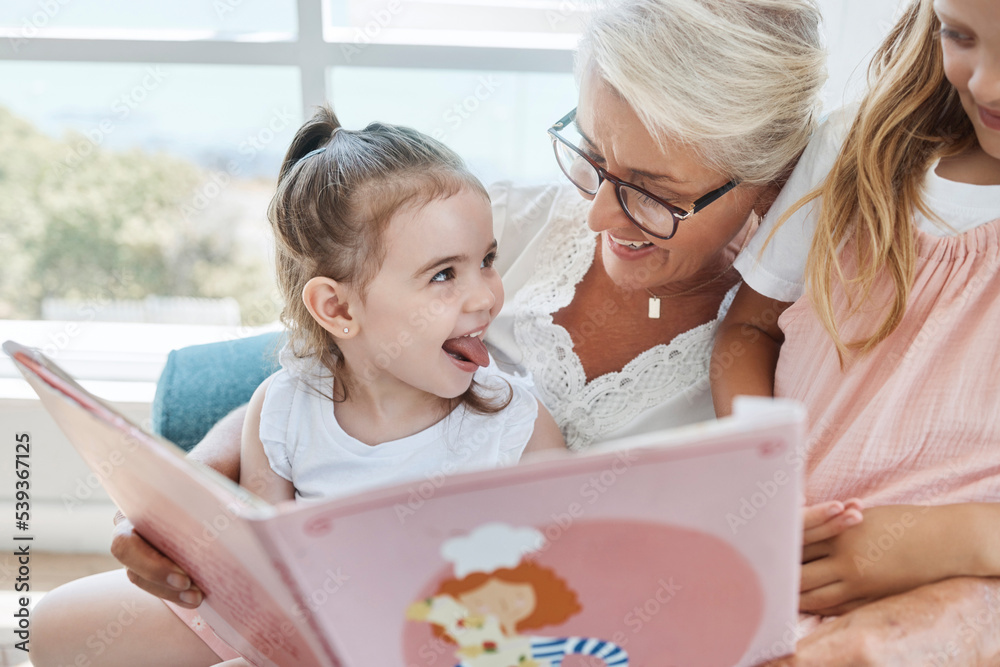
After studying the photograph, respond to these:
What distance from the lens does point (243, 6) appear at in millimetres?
1918

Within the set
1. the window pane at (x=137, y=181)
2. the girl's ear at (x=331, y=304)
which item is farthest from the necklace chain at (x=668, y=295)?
the window pane at (x=137, y=181)

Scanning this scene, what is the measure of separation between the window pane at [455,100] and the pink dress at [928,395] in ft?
3.43

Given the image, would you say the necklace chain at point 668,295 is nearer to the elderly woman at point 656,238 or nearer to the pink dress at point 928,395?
the elderly woman at point 656,238

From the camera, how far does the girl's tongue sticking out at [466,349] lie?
1.19 meters

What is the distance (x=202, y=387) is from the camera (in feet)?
4.99

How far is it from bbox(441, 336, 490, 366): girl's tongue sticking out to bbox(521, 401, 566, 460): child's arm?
0.47ft

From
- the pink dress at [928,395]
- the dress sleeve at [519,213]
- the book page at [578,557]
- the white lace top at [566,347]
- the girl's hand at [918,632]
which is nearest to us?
the book page at [578,557]

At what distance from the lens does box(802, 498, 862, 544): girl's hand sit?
34.8 inches

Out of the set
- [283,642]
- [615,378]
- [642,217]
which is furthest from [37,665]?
[642,217]

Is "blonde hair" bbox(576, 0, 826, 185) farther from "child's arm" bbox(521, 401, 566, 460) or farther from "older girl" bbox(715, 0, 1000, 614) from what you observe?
"child's arm" bbox(521, 401, 566, 460)

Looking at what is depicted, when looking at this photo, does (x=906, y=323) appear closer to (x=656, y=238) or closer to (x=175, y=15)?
(x=656, y=238)

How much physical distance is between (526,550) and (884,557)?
0.50 m

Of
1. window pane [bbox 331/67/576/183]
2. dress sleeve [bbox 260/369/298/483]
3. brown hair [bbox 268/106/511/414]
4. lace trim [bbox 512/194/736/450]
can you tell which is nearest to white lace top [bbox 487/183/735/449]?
lace trim [bbox 512/194/736/450]

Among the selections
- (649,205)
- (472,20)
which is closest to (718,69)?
(649,205)
